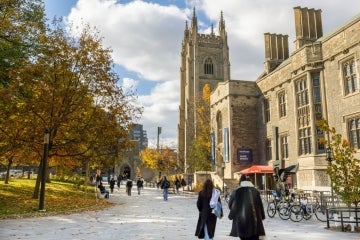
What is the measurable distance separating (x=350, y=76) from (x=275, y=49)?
15.8 m

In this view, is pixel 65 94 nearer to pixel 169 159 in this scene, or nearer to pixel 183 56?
pixel 169 159

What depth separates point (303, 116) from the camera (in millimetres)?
27469

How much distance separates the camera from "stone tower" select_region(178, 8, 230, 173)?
235 ft

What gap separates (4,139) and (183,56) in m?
62.3

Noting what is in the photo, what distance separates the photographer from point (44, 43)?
20516mm

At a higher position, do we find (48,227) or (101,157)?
(101,157)

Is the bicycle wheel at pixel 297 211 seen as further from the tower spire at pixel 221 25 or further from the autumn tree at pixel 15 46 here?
the tower spire at pixel 221 25

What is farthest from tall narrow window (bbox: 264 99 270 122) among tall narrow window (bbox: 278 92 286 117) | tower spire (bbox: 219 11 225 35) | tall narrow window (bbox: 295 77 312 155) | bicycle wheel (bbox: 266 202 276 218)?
tower spire (bbox: 219 11 225 35)

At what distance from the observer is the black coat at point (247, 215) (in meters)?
6.69

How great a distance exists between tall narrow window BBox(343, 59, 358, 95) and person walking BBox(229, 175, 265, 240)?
744 inches

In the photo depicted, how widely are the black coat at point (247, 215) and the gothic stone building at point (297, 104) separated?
16.4m

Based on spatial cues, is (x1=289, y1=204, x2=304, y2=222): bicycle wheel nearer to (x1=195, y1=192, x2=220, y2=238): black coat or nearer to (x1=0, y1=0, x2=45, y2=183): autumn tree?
(x1=195, y1=192, x2=220, y2=238): black coat

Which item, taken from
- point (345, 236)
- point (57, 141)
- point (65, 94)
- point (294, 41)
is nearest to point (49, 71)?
point (65, 94)

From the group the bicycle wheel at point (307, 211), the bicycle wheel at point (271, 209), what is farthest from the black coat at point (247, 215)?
the bicycle wheel at point (271, 209)
